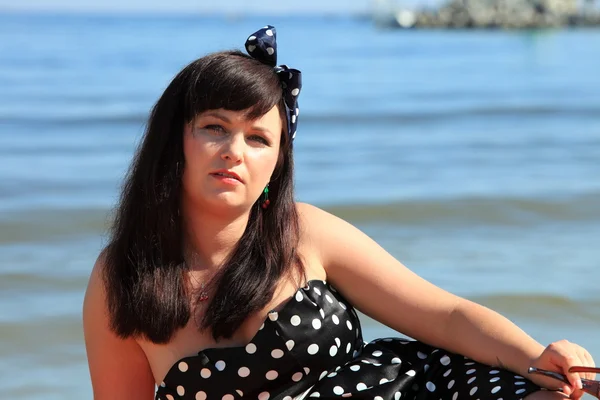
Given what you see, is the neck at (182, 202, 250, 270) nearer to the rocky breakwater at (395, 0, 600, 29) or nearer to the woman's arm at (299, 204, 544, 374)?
the woman's arm at (299, 204, 544, 374)

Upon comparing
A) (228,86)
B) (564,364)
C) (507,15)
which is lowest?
(507,15)

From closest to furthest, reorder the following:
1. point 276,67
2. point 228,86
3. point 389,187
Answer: point 228,86
point 276,67
point 389,187

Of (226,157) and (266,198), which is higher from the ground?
(226,157)

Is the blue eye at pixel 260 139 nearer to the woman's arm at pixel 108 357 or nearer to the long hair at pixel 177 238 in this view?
the long hair at pixel 177 238

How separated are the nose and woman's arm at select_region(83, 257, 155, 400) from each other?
0.45 meters

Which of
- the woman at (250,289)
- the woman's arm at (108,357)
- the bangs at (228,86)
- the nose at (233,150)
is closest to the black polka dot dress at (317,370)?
the woman at (250,289)

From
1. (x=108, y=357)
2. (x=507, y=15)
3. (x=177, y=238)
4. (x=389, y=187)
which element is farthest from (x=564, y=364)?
(x=507, y=15)

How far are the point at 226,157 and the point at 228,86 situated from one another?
17 cm

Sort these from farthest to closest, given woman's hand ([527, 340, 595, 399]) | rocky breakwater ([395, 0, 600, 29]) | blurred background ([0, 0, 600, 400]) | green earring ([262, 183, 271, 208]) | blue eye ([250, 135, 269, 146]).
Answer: rocky breakwater ([395, 0, 600, 29])
blurred background ([0, 0, 600, 400])
green earring ([262, 183, 271, 208])
blue eye ([250, 135, 269, 146])
woman's hand ([527, 340, 595, 399])

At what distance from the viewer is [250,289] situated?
2.54 meters

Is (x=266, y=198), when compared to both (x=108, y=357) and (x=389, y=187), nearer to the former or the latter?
(x=108, y=357)

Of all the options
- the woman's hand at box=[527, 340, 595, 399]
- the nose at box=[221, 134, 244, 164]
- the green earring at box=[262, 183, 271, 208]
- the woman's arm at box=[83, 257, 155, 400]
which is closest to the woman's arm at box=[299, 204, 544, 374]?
the green earring at box=[262, 183, 271, 208]

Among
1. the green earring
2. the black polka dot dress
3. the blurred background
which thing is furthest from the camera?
the blurred background

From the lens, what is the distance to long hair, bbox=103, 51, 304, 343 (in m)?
2.50
